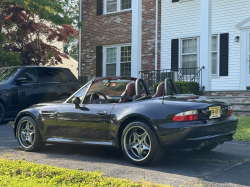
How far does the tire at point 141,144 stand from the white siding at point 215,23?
1090cm

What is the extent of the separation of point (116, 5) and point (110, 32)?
4.54 ft

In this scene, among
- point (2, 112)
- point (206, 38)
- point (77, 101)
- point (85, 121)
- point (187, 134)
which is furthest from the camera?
point (206, 38)

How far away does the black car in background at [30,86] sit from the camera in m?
11.5

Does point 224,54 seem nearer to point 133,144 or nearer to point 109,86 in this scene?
point 109,86

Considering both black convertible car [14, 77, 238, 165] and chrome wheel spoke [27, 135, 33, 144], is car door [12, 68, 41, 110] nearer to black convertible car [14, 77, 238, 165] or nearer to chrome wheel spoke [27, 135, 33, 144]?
black convertible car [14, 77, 238, 165]

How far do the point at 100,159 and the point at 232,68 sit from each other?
1087cm

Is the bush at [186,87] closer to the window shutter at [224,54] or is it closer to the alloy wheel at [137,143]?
the window shutter at [224,54]

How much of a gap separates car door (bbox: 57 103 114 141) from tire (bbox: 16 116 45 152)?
0.55 metres

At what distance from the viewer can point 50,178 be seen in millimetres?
4852

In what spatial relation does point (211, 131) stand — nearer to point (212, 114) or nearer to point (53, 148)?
point (212, 114)

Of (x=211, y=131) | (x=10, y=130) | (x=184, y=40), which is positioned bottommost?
(x=10, y=130)

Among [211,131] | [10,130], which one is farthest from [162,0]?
[211,131]

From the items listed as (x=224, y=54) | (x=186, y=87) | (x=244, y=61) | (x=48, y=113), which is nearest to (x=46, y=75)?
(x=186, y=87)

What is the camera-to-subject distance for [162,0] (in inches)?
701
